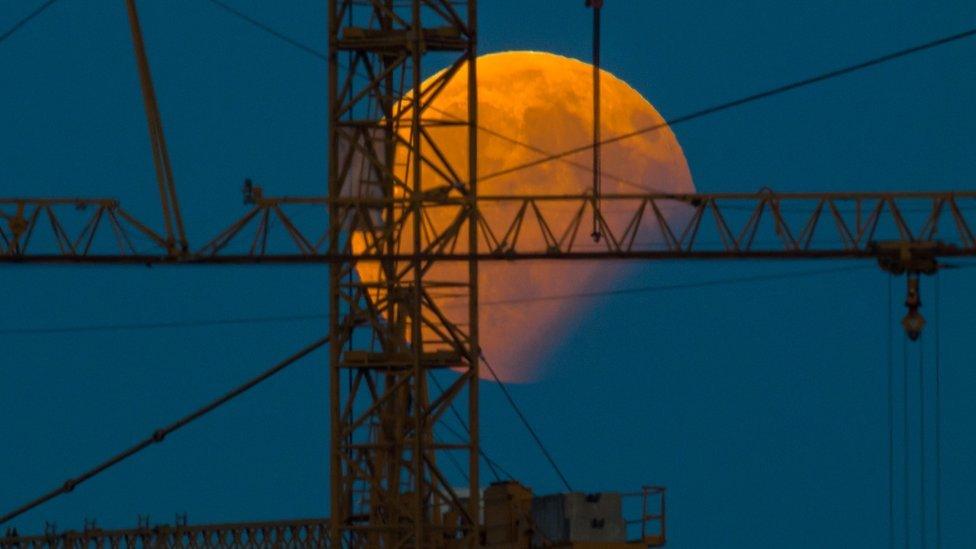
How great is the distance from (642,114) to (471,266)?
1115 centimetres

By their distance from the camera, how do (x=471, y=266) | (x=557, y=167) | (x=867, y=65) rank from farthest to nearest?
1. (x=557, y=167)
2. (x=471, y=266)
3. (x=867, y=65)

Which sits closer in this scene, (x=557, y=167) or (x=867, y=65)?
(x=867, y=65)

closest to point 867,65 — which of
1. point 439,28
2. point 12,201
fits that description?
point 439,28

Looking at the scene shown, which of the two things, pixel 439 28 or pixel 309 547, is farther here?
pixel 309 547

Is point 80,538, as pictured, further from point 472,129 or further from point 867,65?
point 867,65

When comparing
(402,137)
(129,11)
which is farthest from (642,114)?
(129,11)

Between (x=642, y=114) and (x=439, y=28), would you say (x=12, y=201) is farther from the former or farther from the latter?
(x=642, y=114)

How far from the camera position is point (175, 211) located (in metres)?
121

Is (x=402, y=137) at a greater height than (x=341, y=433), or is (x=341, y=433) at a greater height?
(x=402, y=137)

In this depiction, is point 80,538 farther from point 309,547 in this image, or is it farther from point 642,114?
point 642,114

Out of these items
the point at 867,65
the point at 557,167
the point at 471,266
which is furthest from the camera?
the point at 557,167

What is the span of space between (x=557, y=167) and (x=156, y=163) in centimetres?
1742

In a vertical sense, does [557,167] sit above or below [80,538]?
above

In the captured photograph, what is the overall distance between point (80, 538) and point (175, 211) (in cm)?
1359
